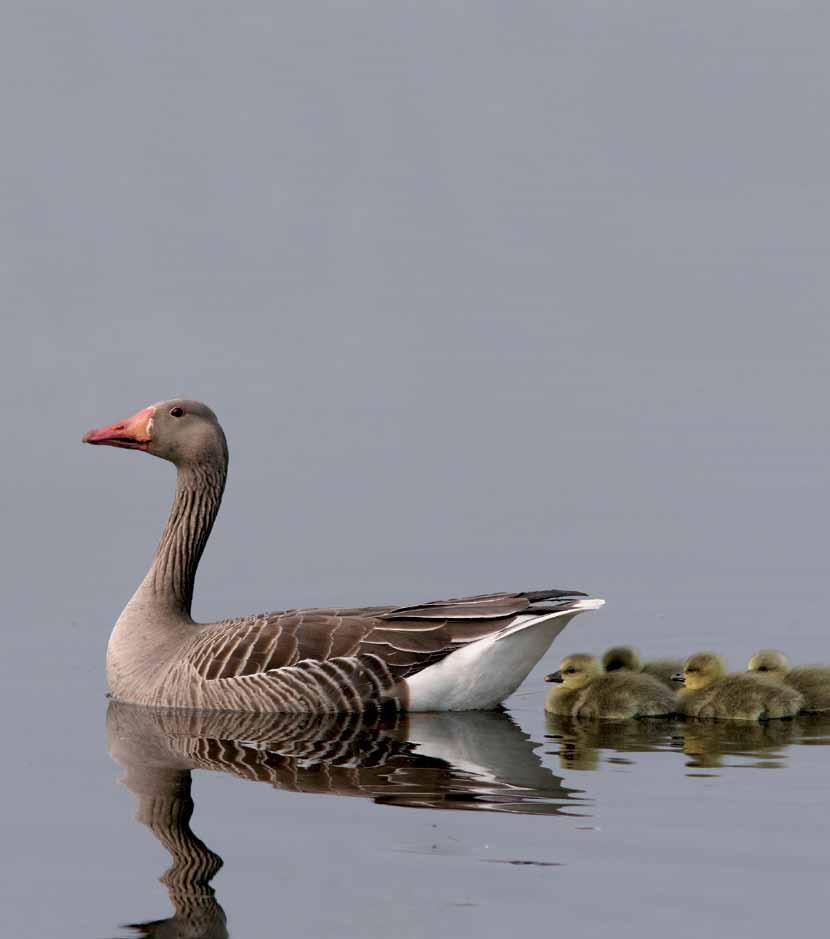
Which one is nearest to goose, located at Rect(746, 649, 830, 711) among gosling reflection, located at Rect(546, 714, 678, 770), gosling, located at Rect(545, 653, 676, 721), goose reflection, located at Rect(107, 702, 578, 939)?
gosling, located at Rect(545, 653, 676, 721)

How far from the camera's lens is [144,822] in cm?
1043

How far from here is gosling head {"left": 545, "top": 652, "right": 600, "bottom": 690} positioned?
13.0 meters

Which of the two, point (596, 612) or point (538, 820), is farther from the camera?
point (596, 612)

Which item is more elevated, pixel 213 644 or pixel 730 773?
pixel 213 644

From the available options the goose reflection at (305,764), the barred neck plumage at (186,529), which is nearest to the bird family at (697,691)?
the goose reflection at (305,764)

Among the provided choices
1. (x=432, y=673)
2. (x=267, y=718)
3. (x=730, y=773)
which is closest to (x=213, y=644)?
(x=267, y=718)

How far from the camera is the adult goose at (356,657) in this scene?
13047mm

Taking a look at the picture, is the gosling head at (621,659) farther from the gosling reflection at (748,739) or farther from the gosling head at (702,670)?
the gosling reflection at (748,739)

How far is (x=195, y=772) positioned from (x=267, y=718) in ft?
5.49

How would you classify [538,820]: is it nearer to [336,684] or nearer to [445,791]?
[445,791]

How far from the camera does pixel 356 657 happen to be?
1311 cm

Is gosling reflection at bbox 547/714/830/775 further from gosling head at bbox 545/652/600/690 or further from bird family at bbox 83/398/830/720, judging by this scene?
gosling head at bbox 545/652/600/690

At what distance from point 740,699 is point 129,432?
5043mm

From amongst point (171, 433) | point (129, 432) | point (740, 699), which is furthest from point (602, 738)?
point (129, 432)
